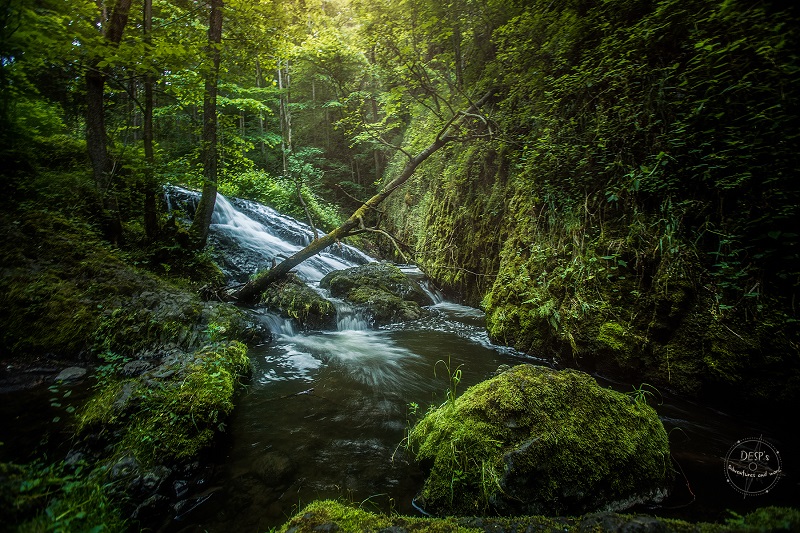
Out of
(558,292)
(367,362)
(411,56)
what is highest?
(411,56)

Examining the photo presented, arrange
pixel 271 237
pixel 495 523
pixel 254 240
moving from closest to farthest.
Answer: pixel 495 523
pixel 254 240
pixel 271 237

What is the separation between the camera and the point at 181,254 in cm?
686

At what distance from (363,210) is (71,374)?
196 inches

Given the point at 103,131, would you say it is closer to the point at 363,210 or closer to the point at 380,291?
the point at 363,210

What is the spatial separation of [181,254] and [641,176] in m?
8.76

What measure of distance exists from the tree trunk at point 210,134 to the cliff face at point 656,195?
598 centimetres

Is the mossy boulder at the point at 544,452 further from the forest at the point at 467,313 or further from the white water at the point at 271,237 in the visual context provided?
the white water at the point at 271,237

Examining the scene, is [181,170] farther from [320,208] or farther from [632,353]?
[320,208]

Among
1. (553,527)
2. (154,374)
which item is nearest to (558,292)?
(553,527)

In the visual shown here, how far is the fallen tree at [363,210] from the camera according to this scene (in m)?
6.39

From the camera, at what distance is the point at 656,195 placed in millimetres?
3900

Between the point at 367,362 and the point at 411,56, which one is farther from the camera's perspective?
the point at 411,56

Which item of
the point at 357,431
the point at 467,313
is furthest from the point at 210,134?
the point at 467,313

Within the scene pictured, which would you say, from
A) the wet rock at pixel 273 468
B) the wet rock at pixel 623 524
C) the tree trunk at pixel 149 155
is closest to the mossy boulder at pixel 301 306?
the tree trunk at pixel 149 155
